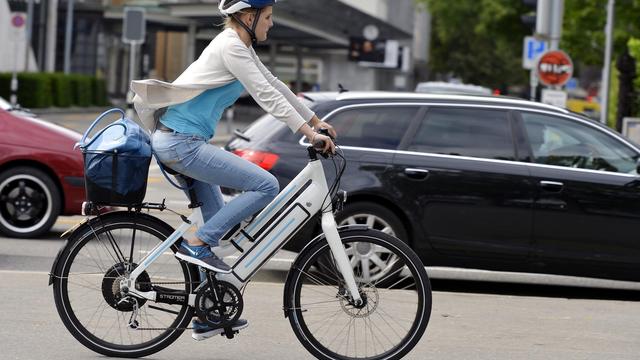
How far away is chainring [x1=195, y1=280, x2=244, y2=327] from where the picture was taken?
5.93m

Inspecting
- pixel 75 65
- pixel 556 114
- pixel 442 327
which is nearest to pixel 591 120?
pixel 556 114

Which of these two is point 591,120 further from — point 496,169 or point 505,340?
point 505,340

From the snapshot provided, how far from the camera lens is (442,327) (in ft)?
25.1

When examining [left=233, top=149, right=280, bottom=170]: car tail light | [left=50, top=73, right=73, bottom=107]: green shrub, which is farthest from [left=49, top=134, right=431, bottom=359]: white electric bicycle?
[left=50, top=73, right=73, bottom=107]: green shrub

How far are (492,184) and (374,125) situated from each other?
100cm

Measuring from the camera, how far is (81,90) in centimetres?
4528

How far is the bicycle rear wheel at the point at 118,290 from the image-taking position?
19.8 feet

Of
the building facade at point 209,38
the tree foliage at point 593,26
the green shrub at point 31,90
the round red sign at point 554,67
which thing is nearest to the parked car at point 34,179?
the round red sign at point 554,67

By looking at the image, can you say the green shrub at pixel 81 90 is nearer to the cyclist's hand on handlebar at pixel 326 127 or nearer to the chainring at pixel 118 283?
the chainring at pixel 118 283

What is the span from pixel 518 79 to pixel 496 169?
247 feet

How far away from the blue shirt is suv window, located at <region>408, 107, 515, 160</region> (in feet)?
13.0

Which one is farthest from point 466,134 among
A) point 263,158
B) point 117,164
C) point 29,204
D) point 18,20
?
point 18,20

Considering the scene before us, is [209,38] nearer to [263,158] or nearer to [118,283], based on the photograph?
[263,158]

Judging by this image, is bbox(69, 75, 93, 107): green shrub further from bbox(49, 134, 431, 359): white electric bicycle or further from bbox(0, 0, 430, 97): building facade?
bbox(49, 134, 431, 359): white electric bicycle
